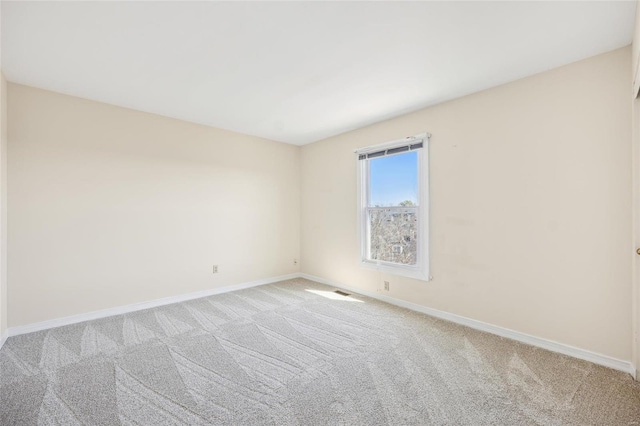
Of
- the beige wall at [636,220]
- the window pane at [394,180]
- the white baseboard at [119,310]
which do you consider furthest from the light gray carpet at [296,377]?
the window pane at [394,180]

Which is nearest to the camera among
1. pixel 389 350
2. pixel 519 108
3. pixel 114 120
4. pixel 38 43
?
pixel 38 43

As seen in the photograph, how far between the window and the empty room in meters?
0.03

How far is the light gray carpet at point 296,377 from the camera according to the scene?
1.67 meters

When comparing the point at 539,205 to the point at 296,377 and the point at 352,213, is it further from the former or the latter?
the point at 296,377

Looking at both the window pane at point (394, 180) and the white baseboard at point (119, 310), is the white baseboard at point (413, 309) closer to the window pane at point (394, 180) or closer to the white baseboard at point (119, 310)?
the white baseboard at point (119, 310)

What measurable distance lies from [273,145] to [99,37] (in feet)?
10.0

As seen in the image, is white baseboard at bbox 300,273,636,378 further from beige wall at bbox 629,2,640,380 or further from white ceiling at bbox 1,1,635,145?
white ceiling at bbox 1,1,635,145

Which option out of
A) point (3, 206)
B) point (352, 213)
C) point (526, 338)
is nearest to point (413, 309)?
point (526, 338)

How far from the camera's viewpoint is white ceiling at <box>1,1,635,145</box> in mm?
1803

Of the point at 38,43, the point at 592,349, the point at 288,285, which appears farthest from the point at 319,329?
the point at 38,43

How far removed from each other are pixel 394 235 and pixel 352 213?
0.81m

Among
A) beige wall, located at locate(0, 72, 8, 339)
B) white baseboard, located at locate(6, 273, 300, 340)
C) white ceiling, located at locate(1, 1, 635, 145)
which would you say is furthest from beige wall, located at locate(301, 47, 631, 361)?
beige wall, located at locate(0, 72, 8, 339)

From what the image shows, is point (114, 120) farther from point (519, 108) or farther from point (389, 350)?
point (519, 108)

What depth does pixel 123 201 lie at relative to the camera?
3.41 metres
